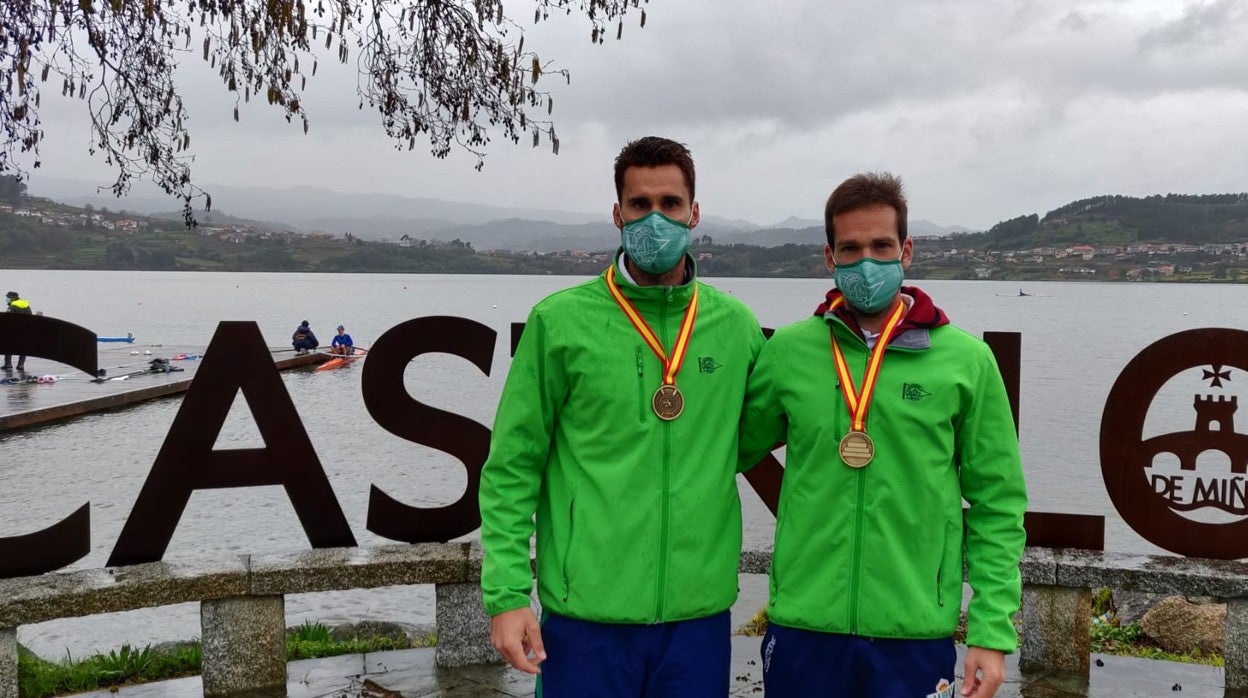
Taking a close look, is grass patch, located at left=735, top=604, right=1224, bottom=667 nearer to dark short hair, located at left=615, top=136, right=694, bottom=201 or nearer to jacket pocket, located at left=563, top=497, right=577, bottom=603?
jacket pocket, located at left=563, top=497, right=577, bottom=603

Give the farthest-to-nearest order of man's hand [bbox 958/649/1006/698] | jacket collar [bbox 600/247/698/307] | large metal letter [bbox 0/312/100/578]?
large metal letter [bbox 0/312/100/578]
jacket collar [bbox 600/247/698/307]
man's hand [bbox 958/649/1006/698]

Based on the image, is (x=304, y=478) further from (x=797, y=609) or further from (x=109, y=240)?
(x=109, y=240)

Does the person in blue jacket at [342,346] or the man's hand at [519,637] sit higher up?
the man's hand at [519,637]

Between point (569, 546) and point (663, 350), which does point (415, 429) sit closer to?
point (569, 546)

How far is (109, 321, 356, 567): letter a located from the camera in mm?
5203

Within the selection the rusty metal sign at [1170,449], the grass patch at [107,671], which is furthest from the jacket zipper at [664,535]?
the grass patch at [107,671]

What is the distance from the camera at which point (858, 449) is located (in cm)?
302

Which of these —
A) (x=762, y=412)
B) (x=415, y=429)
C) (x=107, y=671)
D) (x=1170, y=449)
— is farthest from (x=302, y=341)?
(x=762, y=412)

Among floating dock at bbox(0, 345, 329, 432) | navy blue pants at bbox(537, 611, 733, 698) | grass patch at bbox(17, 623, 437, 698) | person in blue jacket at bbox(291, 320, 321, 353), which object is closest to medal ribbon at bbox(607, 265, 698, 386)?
navy blue pants at bbox(537, 611, 733, 698)

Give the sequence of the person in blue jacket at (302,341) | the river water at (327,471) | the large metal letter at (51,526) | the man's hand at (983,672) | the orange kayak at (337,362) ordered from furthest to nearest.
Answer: the person in blue jacket at (302,341), the orange kayak at (337,362), the river water at (327,471), the large metal letter at (51,526), the man's hand at (983,672)

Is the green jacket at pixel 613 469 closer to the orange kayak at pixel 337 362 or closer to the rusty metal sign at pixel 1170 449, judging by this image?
the rusty metal sign at pixel 1170 449

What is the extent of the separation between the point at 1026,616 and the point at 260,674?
3.93 metres

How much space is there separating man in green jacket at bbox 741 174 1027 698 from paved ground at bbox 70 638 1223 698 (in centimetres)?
230

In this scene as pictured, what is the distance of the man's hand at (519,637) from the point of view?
2963 mm
